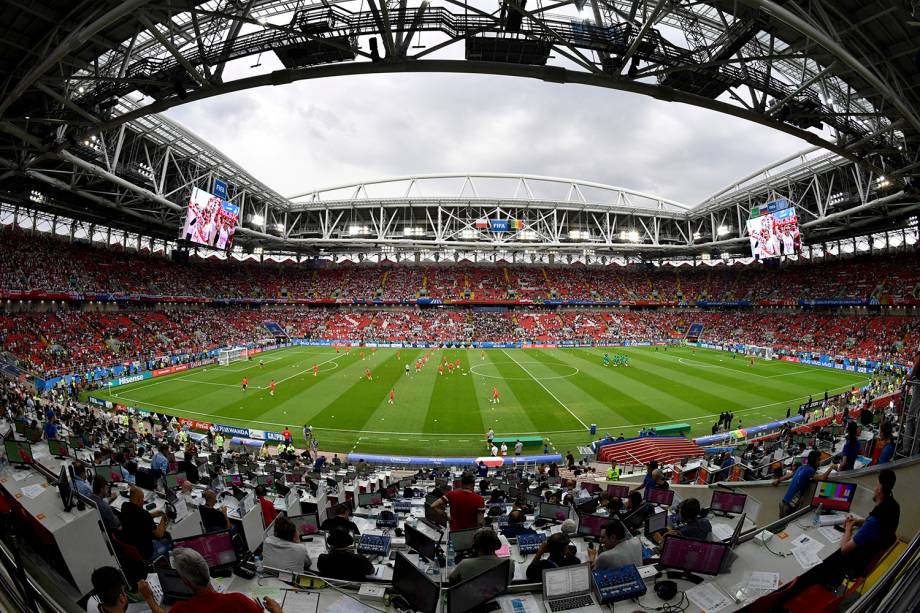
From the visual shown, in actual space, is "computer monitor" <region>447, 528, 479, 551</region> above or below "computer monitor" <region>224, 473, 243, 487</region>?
above

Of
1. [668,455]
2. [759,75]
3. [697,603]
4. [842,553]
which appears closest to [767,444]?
[668,455]

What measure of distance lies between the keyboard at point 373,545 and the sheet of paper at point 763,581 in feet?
16.0

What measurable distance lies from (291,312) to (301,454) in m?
54.6

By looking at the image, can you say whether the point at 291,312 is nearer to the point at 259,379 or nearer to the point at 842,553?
the point at 259,379

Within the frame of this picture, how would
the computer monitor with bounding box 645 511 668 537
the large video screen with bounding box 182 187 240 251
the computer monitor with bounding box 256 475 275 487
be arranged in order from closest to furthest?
the computer monitor with bounding box 645 511 668 537 → the computer monitor with bounding box 256 475 275 487 → the large video screen with bounding box 182 187 240 251

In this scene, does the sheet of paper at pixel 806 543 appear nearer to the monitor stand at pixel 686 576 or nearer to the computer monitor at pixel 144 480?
the monitor stand at pixel 686 576

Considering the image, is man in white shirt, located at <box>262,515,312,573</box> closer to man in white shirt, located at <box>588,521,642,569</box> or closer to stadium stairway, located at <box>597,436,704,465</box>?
man in white shirt, located at <box>588,521,642,569</box>

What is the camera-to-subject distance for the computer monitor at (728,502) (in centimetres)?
731

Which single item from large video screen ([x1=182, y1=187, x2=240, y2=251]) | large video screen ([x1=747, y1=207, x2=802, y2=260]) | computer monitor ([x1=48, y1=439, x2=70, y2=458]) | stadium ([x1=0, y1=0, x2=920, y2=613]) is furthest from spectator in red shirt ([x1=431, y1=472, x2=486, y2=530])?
large video screen ([x1=747, y1=207, x2=802, y2=260])

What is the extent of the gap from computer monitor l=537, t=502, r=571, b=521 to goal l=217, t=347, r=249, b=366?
Result: 43985 millimetres

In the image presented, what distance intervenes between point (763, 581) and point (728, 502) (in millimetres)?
2782

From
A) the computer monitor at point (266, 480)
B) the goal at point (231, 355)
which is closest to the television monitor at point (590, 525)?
the computer monitor at point (266, 480)

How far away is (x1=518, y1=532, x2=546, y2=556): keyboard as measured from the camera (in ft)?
20.6

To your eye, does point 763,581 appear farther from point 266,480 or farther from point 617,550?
point 266,480
